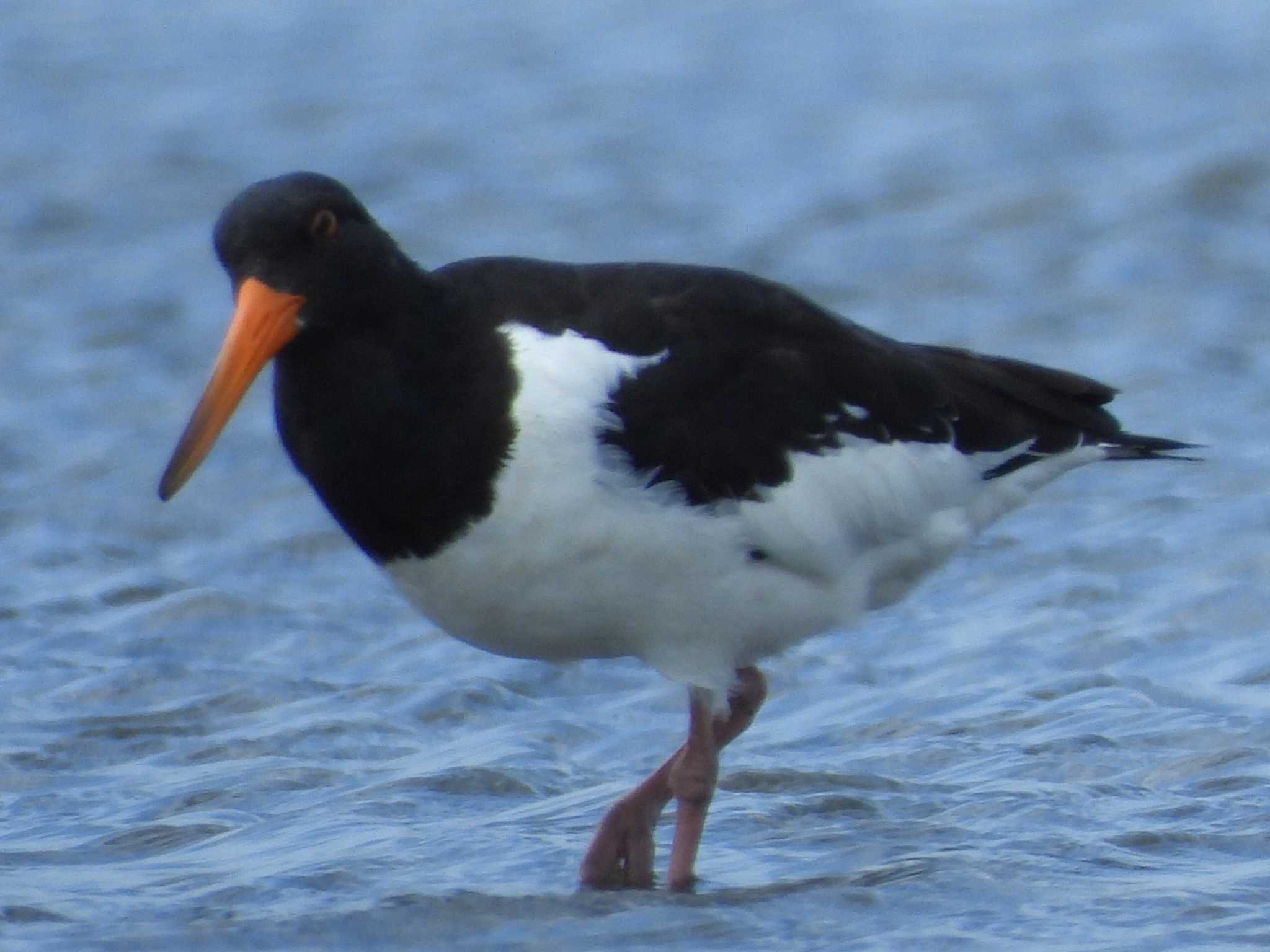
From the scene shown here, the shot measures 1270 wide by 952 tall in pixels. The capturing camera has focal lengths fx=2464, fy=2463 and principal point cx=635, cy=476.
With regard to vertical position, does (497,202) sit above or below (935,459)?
above

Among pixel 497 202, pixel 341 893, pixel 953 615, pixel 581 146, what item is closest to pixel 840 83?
pixel 581 146

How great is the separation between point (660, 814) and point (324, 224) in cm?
167

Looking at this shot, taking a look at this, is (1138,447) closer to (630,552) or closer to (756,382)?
(756,382)

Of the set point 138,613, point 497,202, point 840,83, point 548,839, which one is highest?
point 840,83

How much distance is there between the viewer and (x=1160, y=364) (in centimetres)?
927

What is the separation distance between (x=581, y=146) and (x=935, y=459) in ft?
24.5

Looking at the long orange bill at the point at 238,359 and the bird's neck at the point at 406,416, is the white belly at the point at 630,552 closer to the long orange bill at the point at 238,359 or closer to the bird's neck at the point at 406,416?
the bird's neck at the point at 406,416

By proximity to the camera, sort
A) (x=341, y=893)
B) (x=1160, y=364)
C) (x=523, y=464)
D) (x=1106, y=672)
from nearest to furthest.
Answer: (x=523, y=464) < (x=341, y=893) < (x=1106, y=672) < (x=1160, y=364)

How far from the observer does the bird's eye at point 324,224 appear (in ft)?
16.1

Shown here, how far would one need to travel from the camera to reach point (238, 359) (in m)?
4.85

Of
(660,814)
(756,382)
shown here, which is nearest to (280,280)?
(756,382)

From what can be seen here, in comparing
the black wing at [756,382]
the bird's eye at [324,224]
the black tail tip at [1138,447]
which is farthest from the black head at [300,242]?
the black tail tip at [1138,447]

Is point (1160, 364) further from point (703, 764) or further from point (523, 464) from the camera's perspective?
point (523, 464)

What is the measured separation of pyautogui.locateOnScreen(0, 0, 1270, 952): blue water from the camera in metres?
5.36
